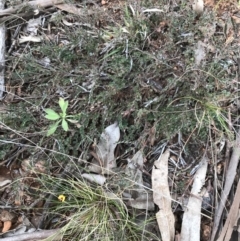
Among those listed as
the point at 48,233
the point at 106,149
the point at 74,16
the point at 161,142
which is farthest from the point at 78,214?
the point at 74,16

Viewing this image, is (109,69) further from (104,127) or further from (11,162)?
(11,162)

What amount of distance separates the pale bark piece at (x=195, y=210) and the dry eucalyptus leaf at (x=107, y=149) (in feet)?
1.19

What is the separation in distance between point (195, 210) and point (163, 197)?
0.47 ft

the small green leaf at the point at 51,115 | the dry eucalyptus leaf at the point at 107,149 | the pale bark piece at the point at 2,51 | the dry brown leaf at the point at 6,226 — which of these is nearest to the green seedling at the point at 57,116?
the small green leaf at the point at 51,115

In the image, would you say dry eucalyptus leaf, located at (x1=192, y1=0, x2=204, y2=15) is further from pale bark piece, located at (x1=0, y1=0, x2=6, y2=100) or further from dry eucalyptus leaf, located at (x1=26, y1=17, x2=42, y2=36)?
pale bark piece, located at (x1=0, y1=0, x2=6, y2=100)

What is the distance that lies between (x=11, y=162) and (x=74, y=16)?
2.40ft

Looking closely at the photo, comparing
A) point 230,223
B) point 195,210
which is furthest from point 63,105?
point 230,223

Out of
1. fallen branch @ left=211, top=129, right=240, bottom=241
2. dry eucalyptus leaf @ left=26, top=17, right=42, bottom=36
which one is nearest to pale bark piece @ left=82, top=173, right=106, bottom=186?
fallen branch @ left=211, top=129, right=240, bottom=241

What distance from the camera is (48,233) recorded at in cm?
179

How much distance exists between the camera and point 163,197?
1798mm

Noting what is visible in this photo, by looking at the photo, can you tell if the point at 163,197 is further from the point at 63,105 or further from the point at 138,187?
the point at 63,105

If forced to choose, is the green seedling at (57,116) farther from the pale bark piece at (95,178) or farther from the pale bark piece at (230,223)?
the pale bark piece at (230,223)

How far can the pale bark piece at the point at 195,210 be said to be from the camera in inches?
69.7

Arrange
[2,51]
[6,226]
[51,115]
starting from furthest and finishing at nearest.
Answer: [2,51] < [6,226] < [51,115]
